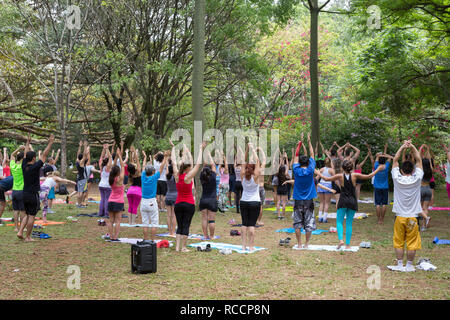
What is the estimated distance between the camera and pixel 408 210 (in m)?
7.16

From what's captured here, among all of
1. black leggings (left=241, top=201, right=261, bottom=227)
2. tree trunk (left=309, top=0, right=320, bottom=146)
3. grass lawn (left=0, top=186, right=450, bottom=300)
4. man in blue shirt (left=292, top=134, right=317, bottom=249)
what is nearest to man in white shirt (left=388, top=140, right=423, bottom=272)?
grass lawn (left=0, top=186, right=450, bottom=300)

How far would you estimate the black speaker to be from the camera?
688 centimetres

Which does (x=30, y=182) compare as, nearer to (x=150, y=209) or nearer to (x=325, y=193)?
(x=150, y=209)

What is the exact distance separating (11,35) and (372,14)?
55.5ft

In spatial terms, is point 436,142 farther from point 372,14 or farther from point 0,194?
point 0,194

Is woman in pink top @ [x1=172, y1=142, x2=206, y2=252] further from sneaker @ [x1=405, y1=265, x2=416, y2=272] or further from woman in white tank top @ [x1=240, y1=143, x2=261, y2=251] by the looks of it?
Answer: sneaker @ [x1=405, y1=265, x2=416, y2=272]

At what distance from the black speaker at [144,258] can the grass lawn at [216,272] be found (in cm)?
15

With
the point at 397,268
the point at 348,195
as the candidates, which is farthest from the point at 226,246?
the point at 397,268

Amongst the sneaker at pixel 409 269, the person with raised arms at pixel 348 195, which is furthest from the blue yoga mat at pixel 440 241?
the sneaker at pixel 409 269

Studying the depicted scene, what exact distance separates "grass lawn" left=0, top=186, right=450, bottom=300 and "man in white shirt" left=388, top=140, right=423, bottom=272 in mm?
364

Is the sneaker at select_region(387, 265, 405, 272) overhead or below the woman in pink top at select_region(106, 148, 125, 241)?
below

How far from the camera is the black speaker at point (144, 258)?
22.6 feet

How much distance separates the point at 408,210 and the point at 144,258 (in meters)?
4.49

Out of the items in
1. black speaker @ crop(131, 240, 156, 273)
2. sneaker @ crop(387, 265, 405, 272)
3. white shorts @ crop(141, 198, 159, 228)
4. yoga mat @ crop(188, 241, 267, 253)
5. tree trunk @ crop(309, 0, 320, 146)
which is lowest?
yoga mat @ crop(188, 241, 267, 253)
